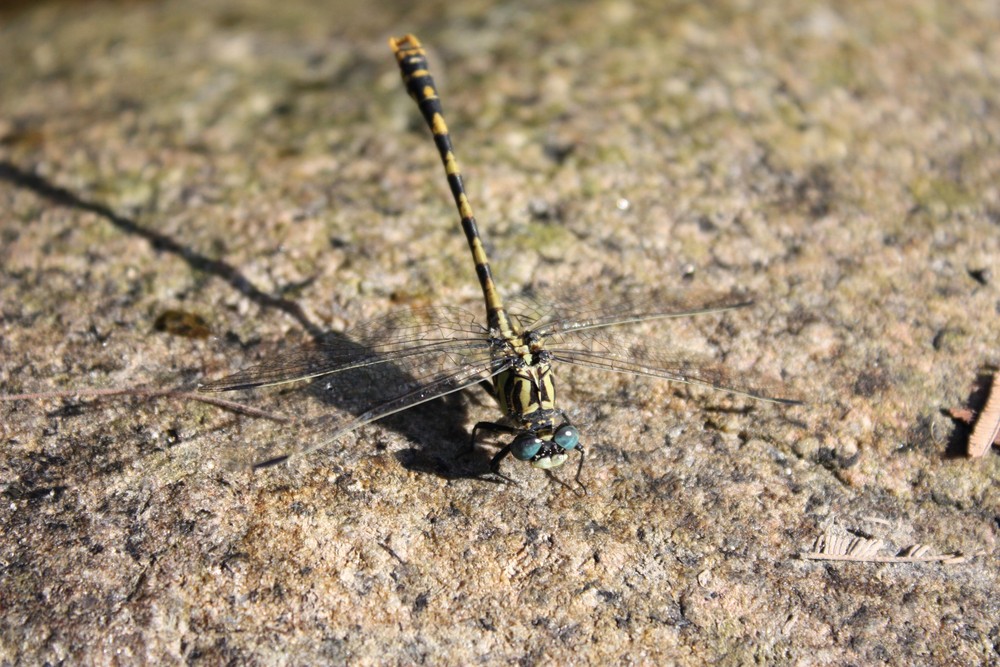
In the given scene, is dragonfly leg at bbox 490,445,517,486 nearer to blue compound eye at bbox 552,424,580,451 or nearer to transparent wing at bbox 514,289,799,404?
blue compound eye at bbox 552,424,580,451

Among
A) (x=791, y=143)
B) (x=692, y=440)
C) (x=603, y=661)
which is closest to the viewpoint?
(x=603, y=661)

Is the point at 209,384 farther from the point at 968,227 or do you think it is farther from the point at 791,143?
the point at 968,227

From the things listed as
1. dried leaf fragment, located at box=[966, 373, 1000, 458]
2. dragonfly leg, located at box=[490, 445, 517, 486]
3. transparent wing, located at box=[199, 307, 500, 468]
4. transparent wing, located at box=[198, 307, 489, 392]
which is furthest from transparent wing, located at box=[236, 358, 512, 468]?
dried leaf fragment, located at box=[966, 373, 1000, 458]


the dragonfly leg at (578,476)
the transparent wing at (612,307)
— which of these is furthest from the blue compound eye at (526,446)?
the transparent wing at (612,307)

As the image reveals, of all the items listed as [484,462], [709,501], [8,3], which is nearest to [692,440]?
[709,501]

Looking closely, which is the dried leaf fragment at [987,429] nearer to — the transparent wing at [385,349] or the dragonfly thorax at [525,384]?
the dragonfly thorax at [525,384]

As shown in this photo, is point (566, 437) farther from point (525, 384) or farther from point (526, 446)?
point (525, 384)

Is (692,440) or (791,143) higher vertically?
(791,143)
